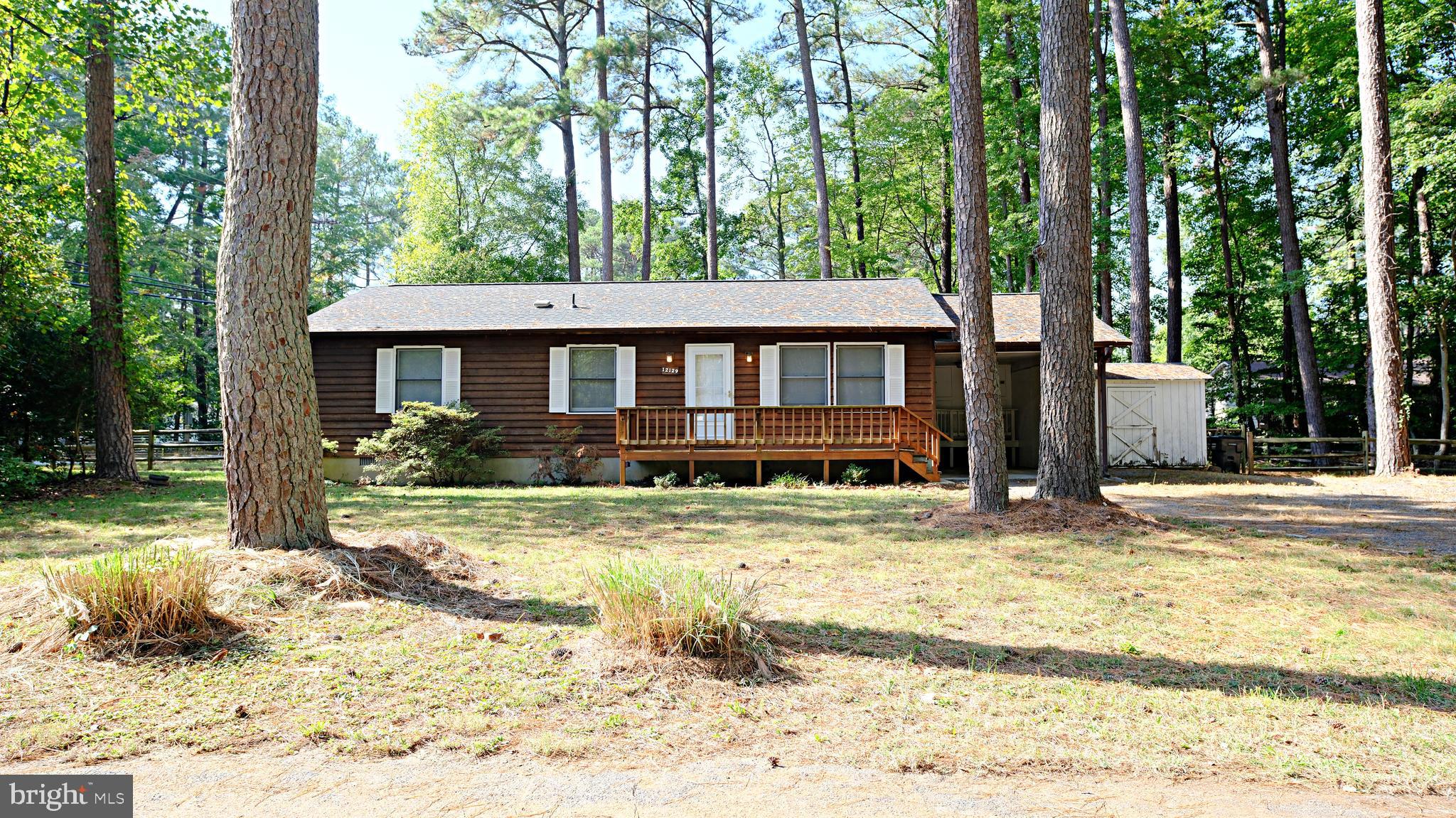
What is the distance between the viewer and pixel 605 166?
81.3 feet

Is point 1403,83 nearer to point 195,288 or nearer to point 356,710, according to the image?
point 356,710

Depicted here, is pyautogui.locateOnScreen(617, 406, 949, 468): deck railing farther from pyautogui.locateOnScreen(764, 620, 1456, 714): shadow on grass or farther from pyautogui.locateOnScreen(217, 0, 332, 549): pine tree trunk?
pyautogui.locateOnScreen(764, 620, 1456, 714): shadow on grass

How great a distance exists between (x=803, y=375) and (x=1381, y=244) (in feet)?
33.8

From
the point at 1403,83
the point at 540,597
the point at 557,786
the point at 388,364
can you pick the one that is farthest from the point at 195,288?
the point at 1403,83

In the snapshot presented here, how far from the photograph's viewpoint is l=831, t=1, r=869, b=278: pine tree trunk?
25922 mm

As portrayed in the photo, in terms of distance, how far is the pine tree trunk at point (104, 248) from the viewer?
1103 cm

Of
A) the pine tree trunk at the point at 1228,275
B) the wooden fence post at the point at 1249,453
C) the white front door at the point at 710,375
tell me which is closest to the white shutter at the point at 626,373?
the white front door at the point at 710,375

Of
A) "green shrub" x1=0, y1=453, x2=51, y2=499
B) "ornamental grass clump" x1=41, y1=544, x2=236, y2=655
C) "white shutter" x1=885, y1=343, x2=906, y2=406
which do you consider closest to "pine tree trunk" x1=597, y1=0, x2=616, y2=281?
"white shutter" x1=885, y1=343, x2=906, y2=406

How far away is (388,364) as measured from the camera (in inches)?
571

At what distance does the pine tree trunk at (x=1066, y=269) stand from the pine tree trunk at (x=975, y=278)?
570 millimetres

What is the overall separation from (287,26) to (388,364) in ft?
33.4

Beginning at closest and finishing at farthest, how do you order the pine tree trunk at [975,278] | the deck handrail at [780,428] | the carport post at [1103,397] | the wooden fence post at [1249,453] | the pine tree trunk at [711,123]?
the pine tree trunk at [975,278]
the deck handrail at [780,428]
the carport post at [1103,397]
the wooden fence post at [1249,453]
the pine tree trunk at [711,123]

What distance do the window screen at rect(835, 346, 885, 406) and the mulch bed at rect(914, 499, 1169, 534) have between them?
6.15 metres

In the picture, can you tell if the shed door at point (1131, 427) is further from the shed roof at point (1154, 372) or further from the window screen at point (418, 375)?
the window screen at point (418, 375)
